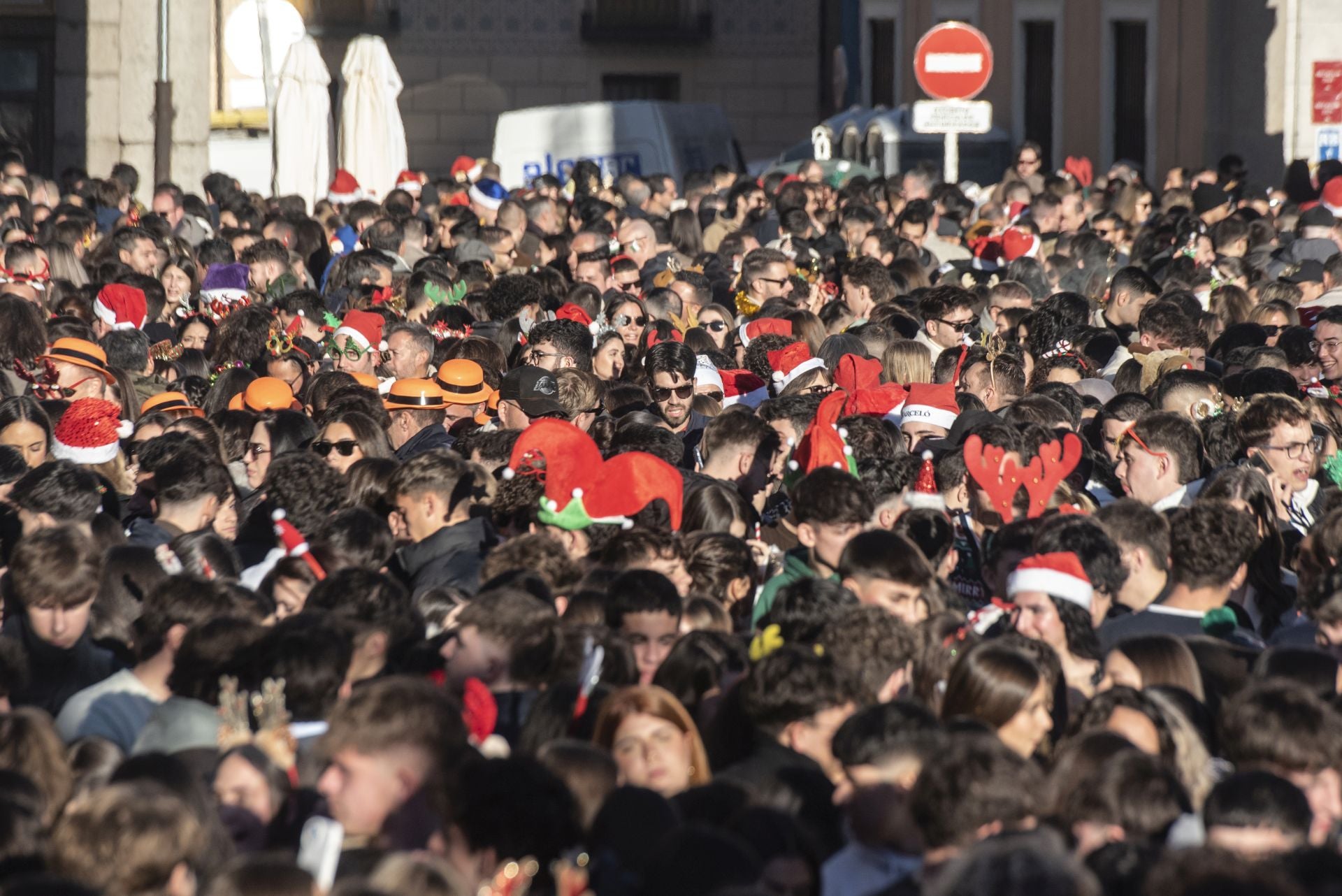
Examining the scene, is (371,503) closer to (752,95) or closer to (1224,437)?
(1224,437)

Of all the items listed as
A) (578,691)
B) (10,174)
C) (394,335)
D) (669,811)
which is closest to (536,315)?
(394,335)

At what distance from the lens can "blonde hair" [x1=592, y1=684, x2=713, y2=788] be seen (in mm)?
4703

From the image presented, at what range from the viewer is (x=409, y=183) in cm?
2016

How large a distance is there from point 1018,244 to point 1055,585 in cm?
920

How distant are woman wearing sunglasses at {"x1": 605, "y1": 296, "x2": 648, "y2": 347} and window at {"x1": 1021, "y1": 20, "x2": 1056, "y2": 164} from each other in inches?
674

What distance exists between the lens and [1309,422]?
24.6ft

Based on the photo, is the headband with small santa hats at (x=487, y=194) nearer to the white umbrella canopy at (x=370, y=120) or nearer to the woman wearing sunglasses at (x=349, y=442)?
the white umbrella canopy at (x=370, y=120)

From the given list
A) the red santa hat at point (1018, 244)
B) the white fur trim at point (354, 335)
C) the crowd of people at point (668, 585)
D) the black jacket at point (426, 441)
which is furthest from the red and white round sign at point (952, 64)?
the black jacket at point (426, 441)

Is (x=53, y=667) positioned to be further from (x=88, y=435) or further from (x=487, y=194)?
(x=487, y=194)

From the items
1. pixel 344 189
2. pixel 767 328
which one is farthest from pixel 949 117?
pixel 767 328

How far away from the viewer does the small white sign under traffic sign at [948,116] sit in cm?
1673

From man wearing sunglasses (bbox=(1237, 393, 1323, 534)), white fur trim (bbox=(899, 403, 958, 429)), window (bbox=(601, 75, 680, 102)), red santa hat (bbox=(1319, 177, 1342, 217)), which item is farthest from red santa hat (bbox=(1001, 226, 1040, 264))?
window (bbox=(601, 75, 680, 102))

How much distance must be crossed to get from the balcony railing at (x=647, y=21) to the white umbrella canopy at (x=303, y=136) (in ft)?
41.6

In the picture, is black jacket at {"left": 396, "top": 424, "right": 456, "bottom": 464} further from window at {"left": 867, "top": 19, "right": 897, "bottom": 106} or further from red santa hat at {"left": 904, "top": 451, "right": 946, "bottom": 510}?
window at {"left": 867, "top": 19, "right": 897, "bottom": 106}
